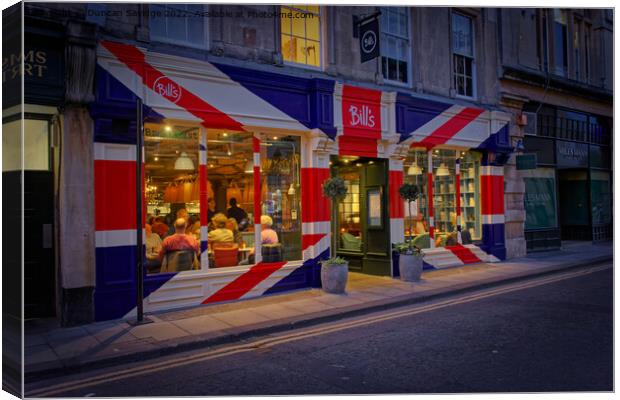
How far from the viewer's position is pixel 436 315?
7.89 metres

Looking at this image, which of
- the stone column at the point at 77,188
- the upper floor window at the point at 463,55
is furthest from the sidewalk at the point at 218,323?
the upper floor window at the point at 463,55

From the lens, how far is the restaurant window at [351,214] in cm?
1238

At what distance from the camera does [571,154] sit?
16375mm

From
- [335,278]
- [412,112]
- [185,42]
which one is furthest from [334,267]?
[185,42]

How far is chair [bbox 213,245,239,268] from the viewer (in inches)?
367

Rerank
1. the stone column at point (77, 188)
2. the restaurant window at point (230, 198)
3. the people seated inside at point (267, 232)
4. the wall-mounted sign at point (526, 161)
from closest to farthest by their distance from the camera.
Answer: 1. the stone column at point (77, 188)
2. the restaurant window at point (230, 198)
3. the people seated inside at point (267, 232)
4. the wall-mounted sign at point (526, 161)

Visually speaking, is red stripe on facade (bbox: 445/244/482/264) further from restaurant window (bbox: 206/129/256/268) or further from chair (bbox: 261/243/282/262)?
restaurant window (bbox: 206/129/256/268)

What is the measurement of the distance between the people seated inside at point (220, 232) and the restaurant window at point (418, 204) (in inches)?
188

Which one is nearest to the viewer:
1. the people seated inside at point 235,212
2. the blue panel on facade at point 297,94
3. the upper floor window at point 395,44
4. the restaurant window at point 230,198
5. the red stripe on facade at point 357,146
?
the restaurant window at point 230,198

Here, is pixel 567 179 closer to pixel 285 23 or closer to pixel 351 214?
pixel 351 214

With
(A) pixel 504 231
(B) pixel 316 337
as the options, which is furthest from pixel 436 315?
(A) pixel 504 231

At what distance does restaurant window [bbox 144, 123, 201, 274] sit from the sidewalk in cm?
93

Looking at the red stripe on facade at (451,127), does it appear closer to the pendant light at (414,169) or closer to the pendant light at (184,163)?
the pendant light at (414,169)

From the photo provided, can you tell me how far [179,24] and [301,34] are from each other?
252 cm
